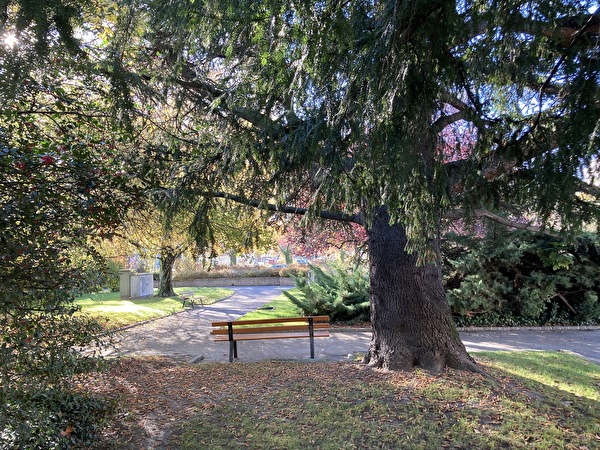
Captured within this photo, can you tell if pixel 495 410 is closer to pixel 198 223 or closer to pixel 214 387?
pixel 214 387

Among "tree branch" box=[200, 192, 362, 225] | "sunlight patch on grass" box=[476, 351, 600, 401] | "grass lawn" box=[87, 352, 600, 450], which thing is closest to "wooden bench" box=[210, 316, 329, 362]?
"grass lawn" box=[87, 352, 600, 450]

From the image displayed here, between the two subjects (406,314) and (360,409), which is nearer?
(360,409)

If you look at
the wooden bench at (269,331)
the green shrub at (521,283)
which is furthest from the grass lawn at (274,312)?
the green shrub at (521,283)

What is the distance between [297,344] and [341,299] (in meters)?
3.17

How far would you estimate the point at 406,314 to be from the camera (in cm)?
637

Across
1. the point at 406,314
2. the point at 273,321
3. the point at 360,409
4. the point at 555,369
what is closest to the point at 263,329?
the point at 273,321

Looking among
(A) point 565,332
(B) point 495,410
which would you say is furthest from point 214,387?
(A) point 565,332

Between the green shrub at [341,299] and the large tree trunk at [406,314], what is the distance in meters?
5.92

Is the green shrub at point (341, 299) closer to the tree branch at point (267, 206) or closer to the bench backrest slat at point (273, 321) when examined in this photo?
the bench backrest slat at point (273, 321)

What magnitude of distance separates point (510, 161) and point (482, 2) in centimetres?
178

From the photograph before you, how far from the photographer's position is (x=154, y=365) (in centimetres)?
782

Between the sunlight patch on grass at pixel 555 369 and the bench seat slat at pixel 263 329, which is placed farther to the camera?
the bench seat slat at pixel 263 329

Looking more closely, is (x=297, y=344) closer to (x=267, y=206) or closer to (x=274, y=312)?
(x=274, y=312)

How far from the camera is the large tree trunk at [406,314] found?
624 cm
